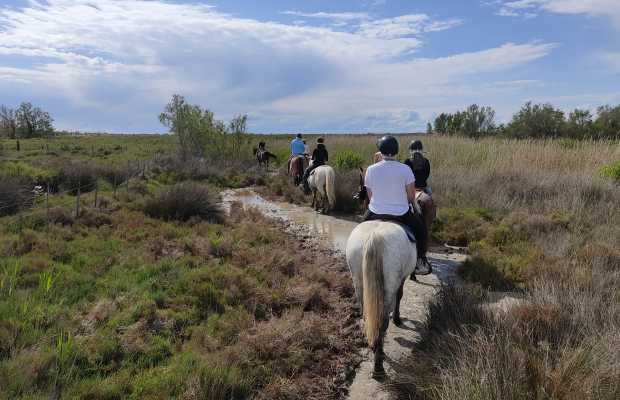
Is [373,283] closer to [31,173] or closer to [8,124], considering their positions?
[31,173]

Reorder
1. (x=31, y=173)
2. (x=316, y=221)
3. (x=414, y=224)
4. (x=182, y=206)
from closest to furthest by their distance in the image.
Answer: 1. (x=414, y=224)
2. (x=182, y=206)
3. (x=316, y=221)
4. (x=31, y=173)

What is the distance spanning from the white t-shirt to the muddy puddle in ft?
13.8

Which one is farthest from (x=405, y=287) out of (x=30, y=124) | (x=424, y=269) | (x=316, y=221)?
(x=30, y=124)

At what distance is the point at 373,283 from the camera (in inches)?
153

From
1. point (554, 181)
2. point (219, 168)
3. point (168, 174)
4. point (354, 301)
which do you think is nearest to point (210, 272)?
point (354, 301)

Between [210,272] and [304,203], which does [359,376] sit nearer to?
[210,272]

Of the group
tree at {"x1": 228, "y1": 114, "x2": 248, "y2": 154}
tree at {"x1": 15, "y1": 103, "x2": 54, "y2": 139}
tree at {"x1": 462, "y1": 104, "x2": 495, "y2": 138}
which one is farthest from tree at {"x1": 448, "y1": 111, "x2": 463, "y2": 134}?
tree at {"x1": 15, "y1": 103, "x2": 54, "y2": 139}

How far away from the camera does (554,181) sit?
11023 mm

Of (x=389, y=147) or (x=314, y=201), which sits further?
(x=314, y=201)

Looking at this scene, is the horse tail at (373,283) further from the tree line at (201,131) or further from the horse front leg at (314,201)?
the tree line at (201,131)

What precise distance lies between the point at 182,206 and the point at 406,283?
669cm

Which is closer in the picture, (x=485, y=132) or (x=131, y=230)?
(x=131, y=230)

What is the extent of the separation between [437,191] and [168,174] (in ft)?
44.3

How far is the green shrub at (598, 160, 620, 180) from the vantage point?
1039cm
